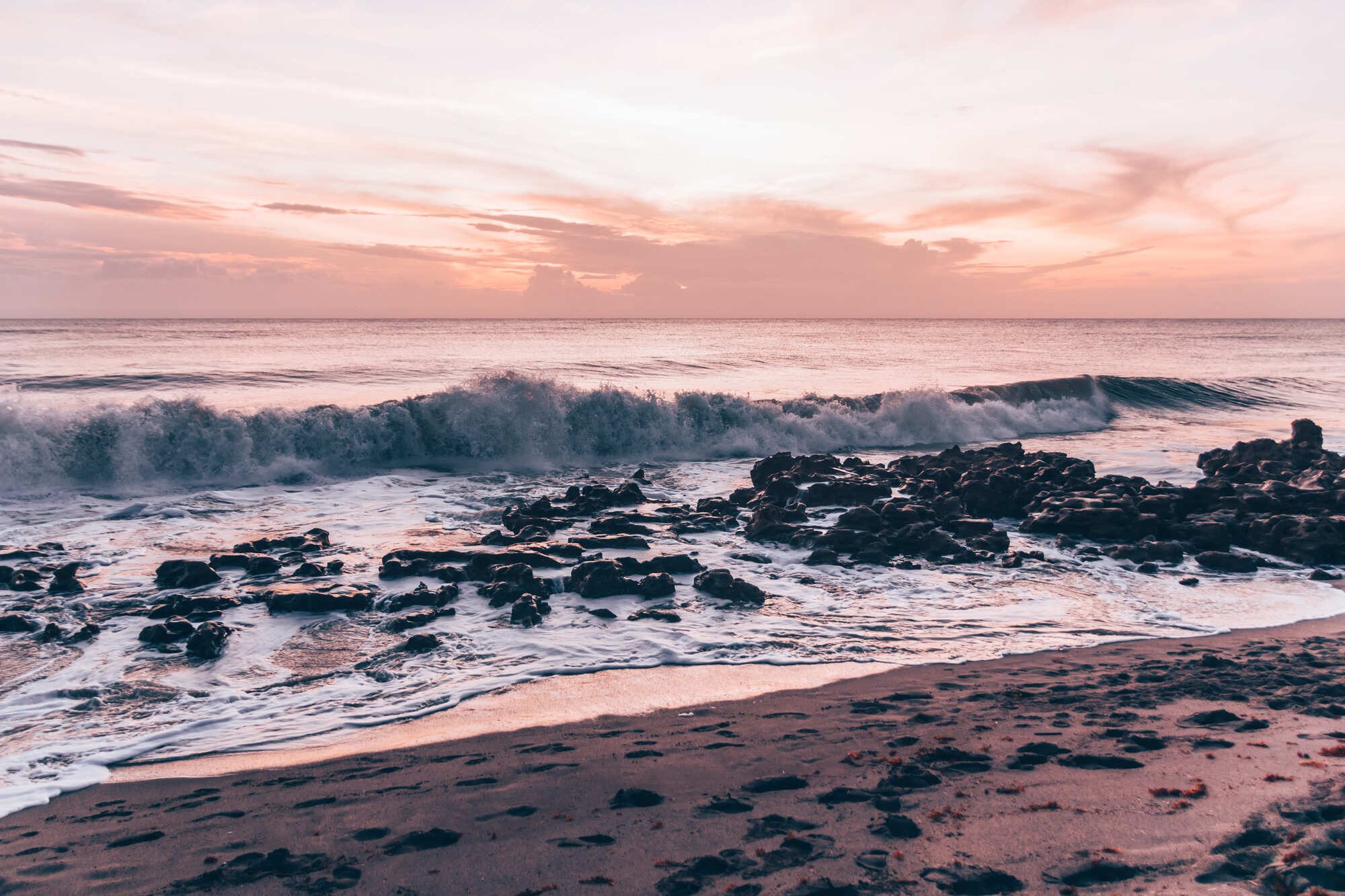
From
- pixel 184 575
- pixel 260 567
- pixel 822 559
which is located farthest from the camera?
pixel 822 559

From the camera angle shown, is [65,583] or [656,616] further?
[65,583]

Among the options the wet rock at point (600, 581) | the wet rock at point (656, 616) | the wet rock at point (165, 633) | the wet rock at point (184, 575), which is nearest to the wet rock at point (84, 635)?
the wet rock at point (165, 633)

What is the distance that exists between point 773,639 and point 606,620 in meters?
1.70

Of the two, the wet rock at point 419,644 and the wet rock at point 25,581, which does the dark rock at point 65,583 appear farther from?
the wet rock at point 419,644

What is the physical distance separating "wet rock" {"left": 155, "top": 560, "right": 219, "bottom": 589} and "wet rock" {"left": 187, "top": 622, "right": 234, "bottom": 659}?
74.9 inches

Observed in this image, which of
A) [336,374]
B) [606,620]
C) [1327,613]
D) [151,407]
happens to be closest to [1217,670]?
[1327,613]

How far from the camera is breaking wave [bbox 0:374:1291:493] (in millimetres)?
14930

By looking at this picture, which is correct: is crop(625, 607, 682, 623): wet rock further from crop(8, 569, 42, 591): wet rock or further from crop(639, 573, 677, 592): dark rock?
crop(8, 569, 42, 591): wet rock

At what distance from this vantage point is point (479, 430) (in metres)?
18.5

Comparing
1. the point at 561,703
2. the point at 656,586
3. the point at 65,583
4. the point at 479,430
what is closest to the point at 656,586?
the point at 656,586

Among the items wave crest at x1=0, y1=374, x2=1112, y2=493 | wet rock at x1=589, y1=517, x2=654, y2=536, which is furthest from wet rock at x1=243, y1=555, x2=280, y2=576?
wave crest at x1=0, y1=374, x2=1112, y2=493

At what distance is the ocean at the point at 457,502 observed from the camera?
621 cm

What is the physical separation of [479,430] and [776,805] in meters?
15.5

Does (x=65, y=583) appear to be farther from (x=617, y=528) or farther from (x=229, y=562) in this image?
(x=617, y=528)
